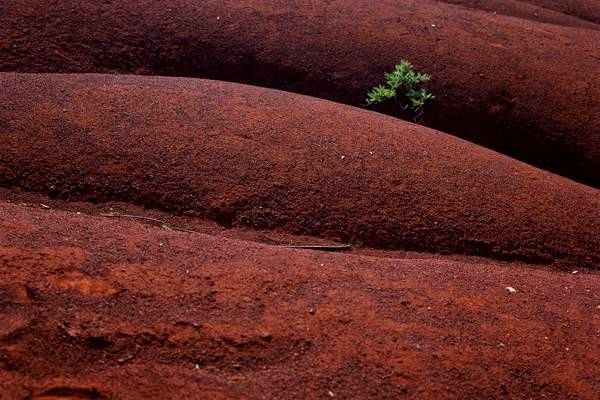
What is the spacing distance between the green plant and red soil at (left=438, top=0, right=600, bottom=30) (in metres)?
3.16

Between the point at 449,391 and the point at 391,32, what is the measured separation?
19.3 feet

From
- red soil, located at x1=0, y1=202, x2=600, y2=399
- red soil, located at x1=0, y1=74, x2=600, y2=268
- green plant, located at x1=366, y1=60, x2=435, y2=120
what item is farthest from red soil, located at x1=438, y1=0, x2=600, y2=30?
red soil, located at x1=0, y1=202, x2=600, y2=399

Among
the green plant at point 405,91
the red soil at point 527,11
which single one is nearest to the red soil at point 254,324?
the green plant at point 405,91

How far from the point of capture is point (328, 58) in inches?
351

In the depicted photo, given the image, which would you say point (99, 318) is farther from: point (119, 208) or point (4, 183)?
point (4, 183)

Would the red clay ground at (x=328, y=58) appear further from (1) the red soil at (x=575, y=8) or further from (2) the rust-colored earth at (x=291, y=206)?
(1) the red soil at (x=575, y=8)

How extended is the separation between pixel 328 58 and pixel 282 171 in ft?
9.07

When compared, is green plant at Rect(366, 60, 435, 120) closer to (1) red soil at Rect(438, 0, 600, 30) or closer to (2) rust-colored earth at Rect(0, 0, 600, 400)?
(2) rust-colored earth at Rect(0, 0, 600, 400)

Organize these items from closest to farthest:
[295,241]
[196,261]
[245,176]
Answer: [196,261]
[295,241]
[245,176]

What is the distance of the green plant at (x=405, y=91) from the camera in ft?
27.9

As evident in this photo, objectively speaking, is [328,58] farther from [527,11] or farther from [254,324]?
[254,324]

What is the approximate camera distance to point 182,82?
7.80 meters

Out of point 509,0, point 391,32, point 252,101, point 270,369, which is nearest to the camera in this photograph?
point 270,369

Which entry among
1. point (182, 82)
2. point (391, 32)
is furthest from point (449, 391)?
point (391, 32)
